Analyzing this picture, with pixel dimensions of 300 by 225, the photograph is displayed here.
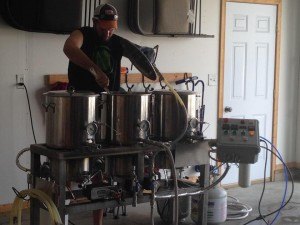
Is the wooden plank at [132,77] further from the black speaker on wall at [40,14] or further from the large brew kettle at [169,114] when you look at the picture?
the large brew kettle at [169,114]

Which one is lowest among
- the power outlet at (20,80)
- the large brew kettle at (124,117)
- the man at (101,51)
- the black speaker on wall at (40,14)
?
the large brew kettle at (124,117)

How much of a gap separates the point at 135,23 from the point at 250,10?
1.47 m

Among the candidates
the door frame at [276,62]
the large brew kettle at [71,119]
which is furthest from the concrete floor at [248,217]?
the large brew kettle at [71,119]

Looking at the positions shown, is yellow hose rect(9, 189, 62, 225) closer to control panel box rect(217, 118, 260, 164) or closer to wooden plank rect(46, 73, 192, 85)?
control panel box rect(217, 118, 260, 164)

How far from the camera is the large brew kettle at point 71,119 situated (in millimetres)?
2611

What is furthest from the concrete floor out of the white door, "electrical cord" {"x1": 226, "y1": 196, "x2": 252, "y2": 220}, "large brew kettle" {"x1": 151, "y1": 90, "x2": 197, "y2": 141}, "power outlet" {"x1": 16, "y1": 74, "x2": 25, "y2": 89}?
"large brew kettle" {"x1": 151, "y1": 90, "x2": 197, "y2": 141}

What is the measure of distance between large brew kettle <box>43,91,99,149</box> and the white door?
2.99m

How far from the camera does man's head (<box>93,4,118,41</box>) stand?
3100 mm

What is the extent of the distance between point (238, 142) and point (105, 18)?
40.8 inches

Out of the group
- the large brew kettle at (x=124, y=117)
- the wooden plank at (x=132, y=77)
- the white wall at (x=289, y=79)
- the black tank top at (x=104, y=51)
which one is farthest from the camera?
the white wall at (x=289, y=79)

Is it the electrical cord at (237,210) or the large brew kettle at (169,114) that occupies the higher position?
the large brew kettle at (169,114)

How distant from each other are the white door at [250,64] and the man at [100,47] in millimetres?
2268

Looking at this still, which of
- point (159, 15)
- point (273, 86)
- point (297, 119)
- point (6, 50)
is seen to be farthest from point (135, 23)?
point (297, 119)

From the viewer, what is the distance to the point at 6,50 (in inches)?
164
